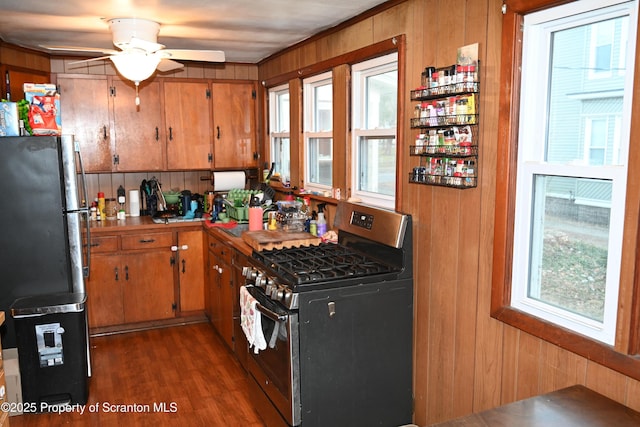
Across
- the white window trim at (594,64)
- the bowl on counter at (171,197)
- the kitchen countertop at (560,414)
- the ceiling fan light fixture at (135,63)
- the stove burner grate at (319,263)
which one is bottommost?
the kitchen countertop at (560,414)

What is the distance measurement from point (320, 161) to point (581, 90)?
242 centimetres

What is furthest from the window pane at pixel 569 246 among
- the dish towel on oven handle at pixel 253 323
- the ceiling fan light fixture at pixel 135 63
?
the ceiling fan light fixture at pixel 135 63

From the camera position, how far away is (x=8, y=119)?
3201 millimetres

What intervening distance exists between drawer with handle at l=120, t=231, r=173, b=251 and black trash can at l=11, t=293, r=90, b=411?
44.9 inches

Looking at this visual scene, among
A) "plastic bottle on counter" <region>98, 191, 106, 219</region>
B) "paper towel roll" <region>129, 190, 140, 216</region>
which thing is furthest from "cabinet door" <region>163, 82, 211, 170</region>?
"plastic bottle on counter" <region>98, 191, 106, 219</region>

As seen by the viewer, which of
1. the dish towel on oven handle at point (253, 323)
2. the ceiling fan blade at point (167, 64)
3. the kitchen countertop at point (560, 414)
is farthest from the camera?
the ceiling fan blade at point (167, 64)

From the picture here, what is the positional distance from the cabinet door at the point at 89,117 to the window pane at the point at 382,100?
260 centimetres

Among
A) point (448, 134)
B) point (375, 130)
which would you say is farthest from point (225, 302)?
point (448, 134)

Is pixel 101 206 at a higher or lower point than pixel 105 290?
higher

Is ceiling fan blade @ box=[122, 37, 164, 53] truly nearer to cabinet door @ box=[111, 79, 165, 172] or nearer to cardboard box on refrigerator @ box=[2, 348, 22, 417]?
cabinet door @ box=[111, 79, 165, 172]

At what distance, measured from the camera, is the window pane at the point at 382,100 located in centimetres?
311

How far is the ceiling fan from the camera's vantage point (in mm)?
3143

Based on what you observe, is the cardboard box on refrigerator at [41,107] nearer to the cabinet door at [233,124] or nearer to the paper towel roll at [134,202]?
the paper towel roll at [134,202]

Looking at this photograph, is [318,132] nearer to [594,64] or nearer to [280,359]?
[280,359]
